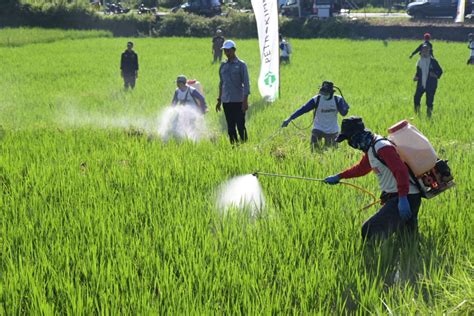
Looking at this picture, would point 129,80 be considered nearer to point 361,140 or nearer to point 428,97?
point 428,97

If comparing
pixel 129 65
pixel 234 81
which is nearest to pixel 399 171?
pixel 234 81

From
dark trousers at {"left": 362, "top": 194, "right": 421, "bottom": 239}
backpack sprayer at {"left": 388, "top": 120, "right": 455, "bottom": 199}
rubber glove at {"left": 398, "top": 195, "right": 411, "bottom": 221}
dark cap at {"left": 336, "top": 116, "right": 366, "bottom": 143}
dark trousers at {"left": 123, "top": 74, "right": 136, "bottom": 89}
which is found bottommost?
dark trousers at {"left": 123, "top": 74, "right": 136, "bottom": 89}

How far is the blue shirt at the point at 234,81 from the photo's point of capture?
24.5 feet

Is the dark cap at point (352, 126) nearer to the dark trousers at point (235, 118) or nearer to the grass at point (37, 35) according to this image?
the dark trousers at point (235, 118)

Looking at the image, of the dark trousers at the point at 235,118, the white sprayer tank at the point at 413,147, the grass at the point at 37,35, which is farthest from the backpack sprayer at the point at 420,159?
the grass at the point at 37,35

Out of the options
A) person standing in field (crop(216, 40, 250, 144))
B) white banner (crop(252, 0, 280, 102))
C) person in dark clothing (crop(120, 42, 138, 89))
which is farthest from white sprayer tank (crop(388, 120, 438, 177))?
person in dark clothing (crop(120, 42, 138, 89))

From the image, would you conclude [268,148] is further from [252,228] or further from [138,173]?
[252,228]

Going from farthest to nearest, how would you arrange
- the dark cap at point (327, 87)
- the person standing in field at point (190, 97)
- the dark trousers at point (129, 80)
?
the dark trousers at point (129, 80) → the person standing in field at point (190, 97) → the dark cap at point (327, 87)

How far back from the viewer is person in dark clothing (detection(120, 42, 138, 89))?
13.3 metres

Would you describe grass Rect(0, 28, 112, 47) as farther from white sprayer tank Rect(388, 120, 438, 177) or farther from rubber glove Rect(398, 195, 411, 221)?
rubber glove Rect(398, 195, 411, 221)

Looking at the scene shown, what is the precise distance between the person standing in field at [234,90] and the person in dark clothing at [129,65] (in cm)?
617

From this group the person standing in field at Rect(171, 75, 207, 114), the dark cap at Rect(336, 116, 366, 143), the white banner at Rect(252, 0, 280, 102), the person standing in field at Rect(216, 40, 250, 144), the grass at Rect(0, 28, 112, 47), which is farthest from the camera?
the grass at Rect(0, 28, 112, 47)

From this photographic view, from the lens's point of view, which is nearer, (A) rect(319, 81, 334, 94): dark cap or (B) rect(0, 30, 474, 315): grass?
(B) rect(0, 30, 474, 315): grass

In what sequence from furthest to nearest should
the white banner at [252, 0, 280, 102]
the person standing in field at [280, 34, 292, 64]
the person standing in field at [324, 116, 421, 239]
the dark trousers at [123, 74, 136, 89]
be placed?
1. the person standing in field at [280, 34, 292, 64]
2. the dark trousers at [123, 74, 136, 89]
3. the white banner at [252, 0, 280, 102]
4. the person standing in field at [324, 116, 421, 239]
